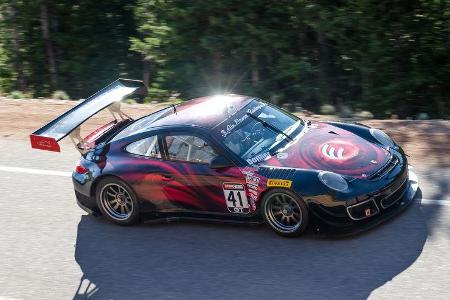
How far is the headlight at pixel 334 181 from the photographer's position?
7320 millimetres

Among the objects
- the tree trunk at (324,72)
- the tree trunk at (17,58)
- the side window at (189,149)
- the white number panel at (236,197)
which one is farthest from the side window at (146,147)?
the tree trunk at (17,58)

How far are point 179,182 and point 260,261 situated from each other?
55.7 inches

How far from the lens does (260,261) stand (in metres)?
7.41

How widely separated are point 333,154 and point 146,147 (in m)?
2.23

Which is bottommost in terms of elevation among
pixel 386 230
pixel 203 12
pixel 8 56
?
pixel 8 56

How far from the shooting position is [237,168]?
307 inches

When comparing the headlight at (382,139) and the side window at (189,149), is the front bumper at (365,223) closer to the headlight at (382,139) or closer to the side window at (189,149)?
the headlight at (382,139)

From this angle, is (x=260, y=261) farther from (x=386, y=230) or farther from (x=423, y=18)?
(x=423, y=18)

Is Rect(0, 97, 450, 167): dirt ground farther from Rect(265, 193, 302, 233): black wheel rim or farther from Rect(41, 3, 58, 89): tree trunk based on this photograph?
Rect(41, 3, 58, 89): tree trunk

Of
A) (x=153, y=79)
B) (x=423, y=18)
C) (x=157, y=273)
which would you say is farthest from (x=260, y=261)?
(x=153, y=79)

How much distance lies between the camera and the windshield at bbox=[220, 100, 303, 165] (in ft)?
26.4

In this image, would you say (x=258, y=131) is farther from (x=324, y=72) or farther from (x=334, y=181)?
(x=324, y=72)

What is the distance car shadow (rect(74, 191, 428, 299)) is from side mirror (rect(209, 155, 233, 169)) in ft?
2.74

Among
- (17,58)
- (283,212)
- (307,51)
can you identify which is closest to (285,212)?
(283,212)
